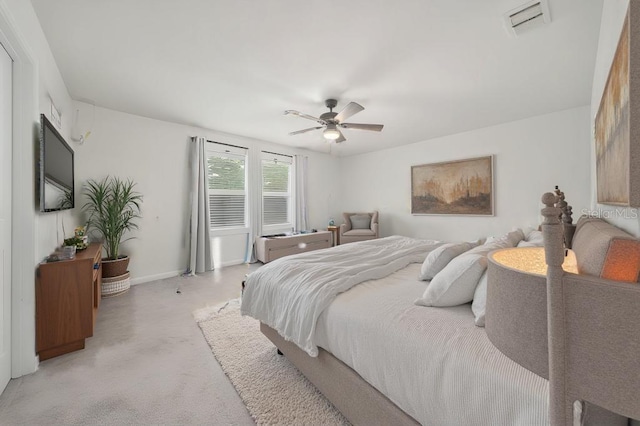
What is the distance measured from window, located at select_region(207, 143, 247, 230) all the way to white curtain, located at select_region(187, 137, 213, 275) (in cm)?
28

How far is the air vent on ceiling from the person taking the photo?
1.77 meters

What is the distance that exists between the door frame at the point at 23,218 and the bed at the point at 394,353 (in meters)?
1.49

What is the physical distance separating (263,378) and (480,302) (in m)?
1.44

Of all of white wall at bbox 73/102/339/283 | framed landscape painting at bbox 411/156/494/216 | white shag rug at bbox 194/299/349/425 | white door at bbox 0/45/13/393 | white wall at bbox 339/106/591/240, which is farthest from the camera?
framed landscape painting at bbox 411/156/494/216

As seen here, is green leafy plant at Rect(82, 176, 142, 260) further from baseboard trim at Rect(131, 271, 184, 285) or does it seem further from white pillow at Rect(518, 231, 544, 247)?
white pillow at Rect(518, 231, 544, 247)

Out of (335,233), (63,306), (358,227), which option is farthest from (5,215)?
(358,227)

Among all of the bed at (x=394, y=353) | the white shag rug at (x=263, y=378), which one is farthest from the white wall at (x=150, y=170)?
the bed at (x=394, y=353)

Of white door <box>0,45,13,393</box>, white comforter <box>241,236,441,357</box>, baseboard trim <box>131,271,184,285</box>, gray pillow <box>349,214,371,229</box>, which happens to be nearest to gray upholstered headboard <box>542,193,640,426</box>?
white comforter <box>241,236,441,357</box>

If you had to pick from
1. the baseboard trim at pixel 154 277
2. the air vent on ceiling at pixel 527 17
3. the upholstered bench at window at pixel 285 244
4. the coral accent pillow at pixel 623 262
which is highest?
the air vent on ceiling at pixel 527 17

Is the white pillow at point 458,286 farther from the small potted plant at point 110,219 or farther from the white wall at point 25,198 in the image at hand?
the small potted plant at point 110,219

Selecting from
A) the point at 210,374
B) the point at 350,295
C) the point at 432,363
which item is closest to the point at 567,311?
the point at 432,363

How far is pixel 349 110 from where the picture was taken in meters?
2.85

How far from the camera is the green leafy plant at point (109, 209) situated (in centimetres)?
339

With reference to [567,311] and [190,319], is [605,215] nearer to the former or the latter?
[567,311]
